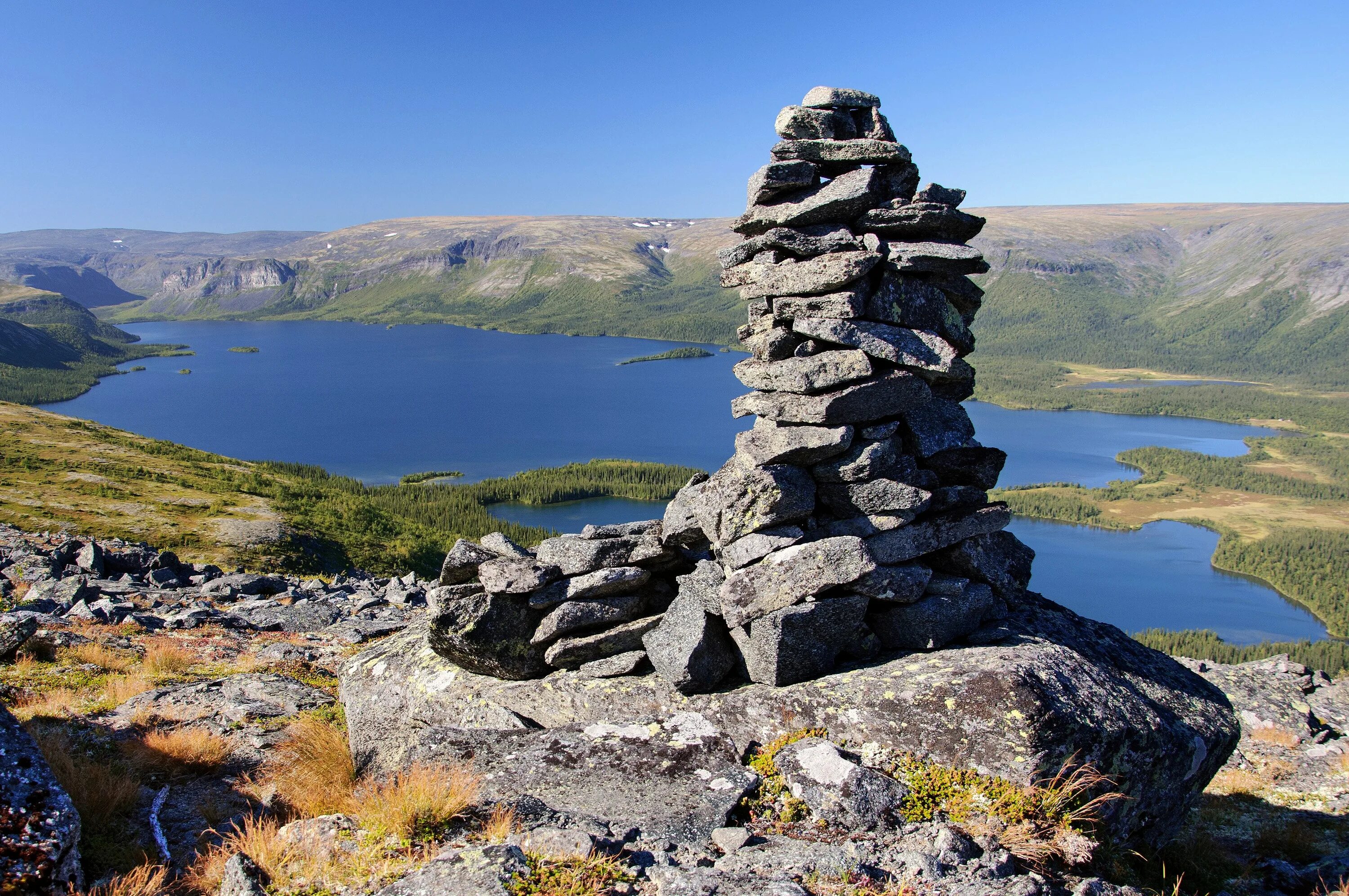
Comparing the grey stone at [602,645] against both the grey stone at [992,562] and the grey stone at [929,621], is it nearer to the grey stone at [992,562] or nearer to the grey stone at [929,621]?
the grey stone at [929,621]

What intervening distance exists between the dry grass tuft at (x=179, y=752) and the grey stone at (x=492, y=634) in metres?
3.30

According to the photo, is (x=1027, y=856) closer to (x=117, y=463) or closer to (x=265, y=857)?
(x=265, y=857)

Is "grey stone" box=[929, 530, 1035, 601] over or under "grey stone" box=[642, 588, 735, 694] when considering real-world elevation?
over

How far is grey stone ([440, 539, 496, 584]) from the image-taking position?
1289 centimetres

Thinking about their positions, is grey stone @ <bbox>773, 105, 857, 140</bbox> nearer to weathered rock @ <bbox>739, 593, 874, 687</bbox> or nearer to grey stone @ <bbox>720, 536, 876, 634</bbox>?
grey stone @ <bbox>720, 536, 876, 634</bbox>

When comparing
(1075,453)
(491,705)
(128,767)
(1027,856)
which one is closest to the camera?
(1027,856)

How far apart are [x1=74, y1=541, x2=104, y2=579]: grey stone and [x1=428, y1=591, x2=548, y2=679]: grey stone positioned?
72.2 ft

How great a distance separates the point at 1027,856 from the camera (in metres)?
7.47

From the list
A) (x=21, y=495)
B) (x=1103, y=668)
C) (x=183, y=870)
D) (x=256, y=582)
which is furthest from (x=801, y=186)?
(x=21, y=495)

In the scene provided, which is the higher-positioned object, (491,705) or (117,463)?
(491,705)

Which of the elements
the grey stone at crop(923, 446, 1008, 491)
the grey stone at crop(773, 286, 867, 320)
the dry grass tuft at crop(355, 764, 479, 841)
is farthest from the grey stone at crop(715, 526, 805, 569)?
the dry grass tuft at crop(355, 764, 479, 841)

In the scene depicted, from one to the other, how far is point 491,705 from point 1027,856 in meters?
7.64

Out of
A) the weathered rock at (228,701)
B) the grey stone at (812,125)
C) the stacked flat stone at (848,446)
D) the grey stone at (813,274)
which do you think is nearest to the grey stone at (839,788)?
the stacked flat stone at (848,446)

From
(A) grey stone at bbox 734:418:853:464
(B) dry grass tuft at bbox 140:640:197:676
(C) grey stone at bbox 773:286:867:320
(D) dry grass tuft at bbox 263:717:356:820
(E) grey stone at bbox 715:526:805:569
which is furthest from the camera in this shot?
(B) dry grass tuft at bbox 140:640:197:676
